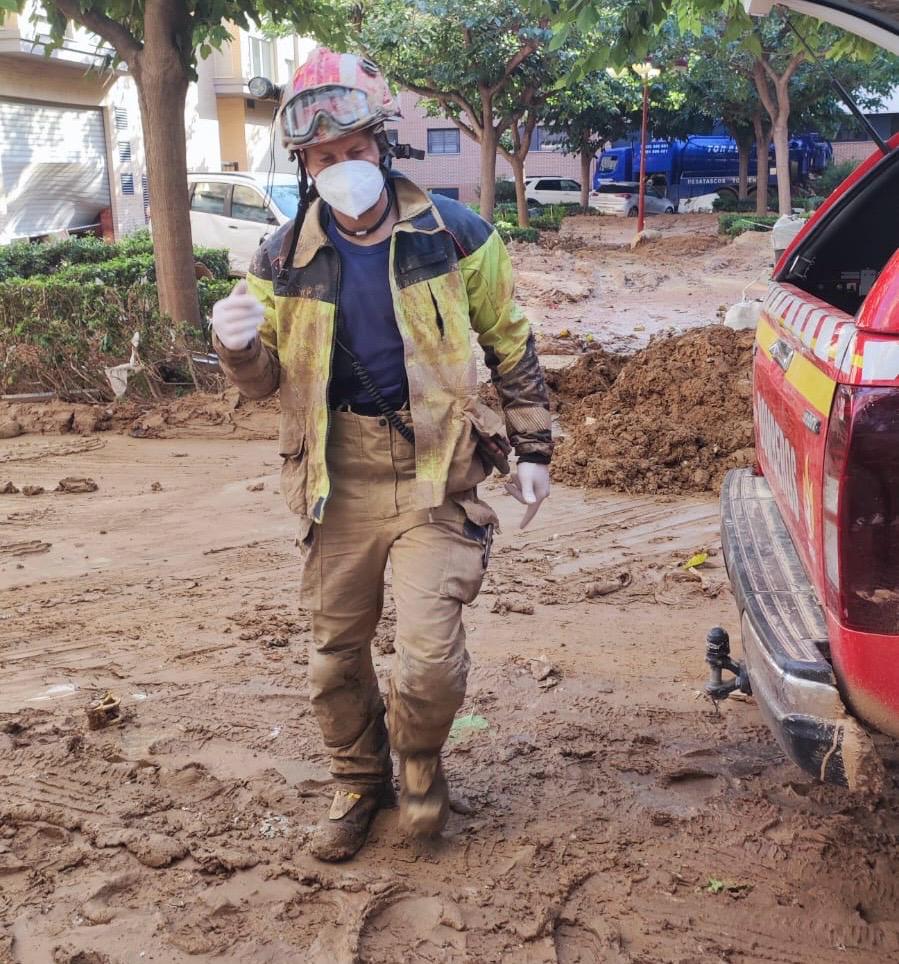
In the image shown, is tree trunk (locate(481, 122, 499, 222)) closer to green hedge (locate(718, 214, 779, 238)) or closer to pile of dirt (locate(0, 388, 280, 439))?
green hedge (locate(718, 214, 779, 238))

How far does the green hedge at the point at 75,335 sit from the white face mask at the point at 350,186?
647cm

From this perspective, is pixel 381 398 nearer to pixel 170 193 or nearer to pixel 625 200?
pixel 170 193

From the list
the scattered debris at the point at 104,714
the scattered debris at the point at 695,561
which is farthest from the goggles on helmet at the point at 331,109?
the scattered debris at the point at 695,561

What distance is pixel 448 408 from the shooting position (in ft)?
9.70

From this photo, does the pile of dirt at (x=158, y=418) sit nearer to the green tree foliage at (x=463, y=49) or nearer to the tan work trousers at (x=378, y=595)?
the tan work trousers at (x=378, y=595)

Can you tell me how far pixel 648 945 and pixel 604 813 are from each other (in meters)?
0.62

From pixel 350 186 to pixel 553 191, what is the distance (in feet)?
118

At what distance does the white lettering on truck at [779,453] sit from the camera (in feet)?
9.78

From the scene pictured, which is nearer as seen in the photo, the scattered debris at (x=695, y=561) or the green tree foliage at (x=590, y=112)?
the scattered debris at (x=695, y=561)

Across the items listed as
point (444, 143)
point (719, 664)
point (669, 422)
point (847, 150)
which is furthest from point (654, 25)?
point (847, 150)

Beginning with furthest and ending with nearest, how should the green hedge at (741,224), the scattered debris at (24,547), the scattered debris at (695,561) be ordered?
the green hedge at (741,224), the scattered debris at (24,547), the scattered debris at (695,561)

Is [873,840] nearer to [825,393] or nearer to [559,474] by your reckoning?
[825,393]

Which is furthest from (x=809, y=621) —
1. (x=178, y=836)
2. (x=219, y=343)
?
(x=178, y=836)

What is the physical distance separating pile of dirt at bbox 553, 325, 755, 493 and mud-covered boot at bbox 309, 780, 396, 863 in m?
3.83
